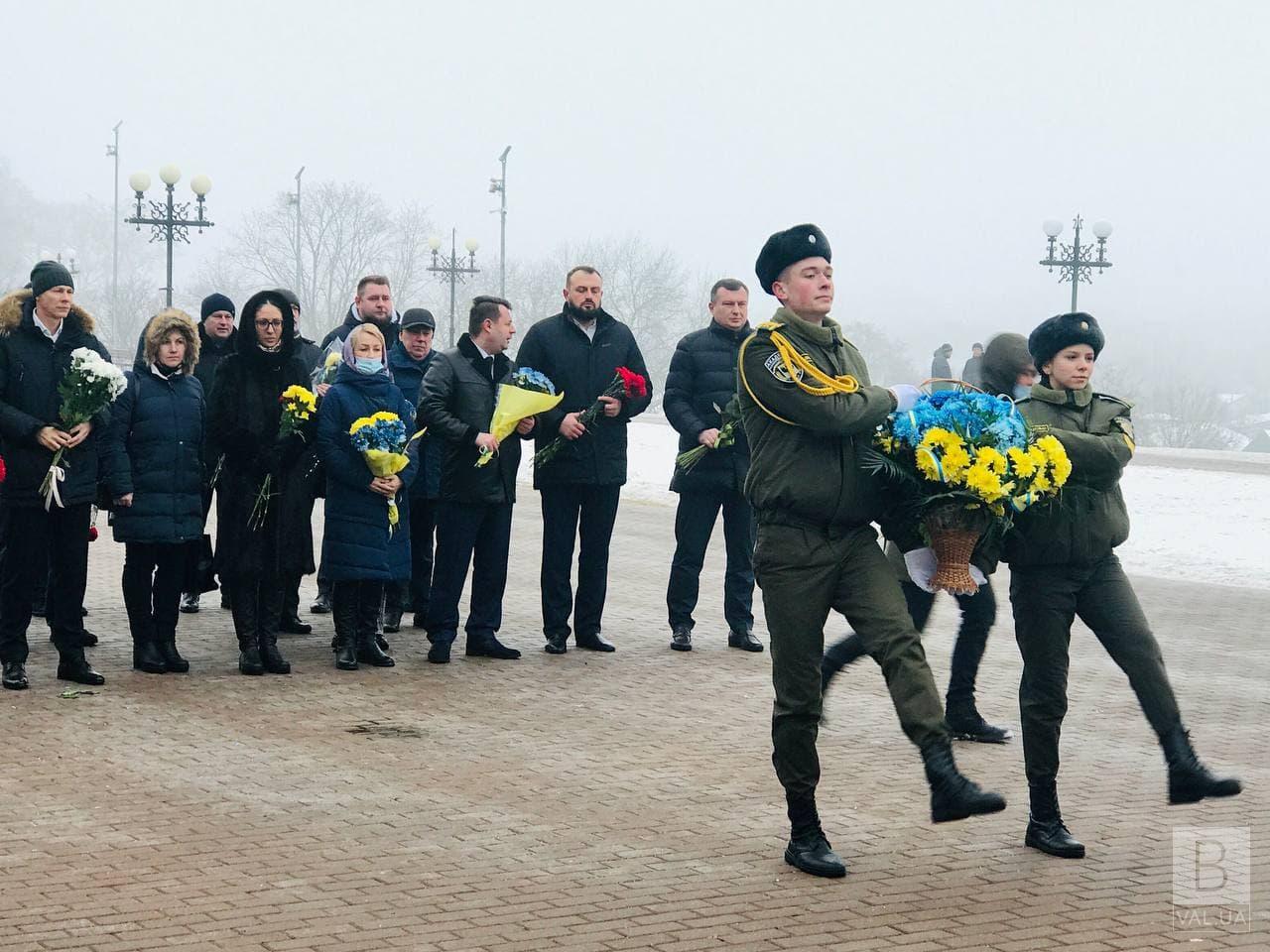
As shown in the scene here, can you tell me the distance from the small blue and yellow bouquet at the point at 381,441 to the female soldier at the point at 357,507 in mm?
83

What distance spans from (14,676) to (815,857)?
4883mm

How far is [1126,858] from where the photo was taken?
5.99 m

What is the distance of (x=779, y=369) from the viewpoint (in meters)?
5.71

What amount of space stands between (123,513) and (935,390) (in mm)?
4962

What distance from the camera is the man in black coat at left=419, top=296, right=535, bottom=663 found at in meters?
10.1

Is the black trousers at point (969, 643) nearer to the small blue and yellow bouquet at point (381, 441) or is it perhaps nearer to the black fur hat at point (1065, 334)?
the black fur hat at point (1065, 334)

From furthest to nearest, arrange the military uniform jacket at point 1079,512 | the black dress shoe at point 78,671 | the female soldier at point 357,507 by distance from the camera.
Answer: the female soldier at point 357,507
the black dress shoe at point 78,671
the military uniform jacket at point 1079,512

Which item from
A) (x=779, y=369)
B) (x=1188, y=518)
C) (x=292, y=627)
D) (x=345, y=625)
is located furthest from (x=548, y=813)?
(x=1188, y=518)

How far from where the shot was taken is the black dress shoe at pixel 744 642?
10.7m

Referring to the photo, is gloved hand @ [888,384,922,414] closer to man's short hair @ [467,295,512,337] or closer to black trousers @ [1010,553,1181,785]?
black trousers @ [1010,553,1181,785]

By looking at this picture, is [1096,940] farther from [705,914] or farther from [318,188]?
[318,188]

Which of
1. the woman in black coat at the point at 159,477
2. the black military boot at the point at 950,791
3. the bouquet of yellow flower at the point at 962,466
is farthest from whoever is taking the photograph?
the woman in black coat at the point at 159,477

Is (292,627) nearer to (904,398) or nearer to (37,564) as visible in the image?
(37,564)

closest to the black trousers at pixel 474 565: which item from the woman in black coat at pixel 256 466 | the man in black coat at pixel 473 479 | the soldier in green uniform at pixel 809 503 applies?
the man in black coat at pixel 473 479
